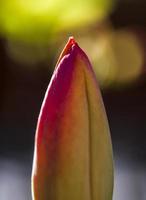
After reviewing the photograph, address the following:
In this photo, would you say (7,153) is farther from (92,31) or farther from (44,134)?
(44,134)

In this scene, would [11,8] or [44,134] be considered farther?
[11,8]

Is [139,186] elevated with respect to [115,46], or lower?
lower

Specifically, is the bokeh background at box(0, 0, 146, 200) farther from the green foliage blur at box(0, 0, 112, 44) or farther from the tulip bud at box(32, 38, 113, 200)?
the tulip bud at box(32, 38, 113, 200)

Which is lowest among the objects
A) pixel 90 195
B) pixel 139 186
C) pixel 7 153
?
pixel 90 195

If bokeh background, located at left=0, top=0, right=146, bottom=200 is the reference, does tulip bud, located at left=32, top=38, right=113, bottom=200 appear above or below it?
below

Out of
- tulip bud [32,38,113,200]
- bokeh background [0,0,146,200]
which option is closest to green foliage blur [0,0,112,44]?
bokeh background [0,0,146,200]

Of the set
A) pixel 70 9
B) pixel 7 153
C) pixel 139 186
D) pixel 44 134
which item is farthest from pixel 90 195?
pixel 70 9

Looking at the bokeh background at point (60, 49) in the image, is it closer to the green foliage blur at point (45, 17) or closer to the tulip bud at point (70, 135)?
the green foliage blur at point (45, 17)
